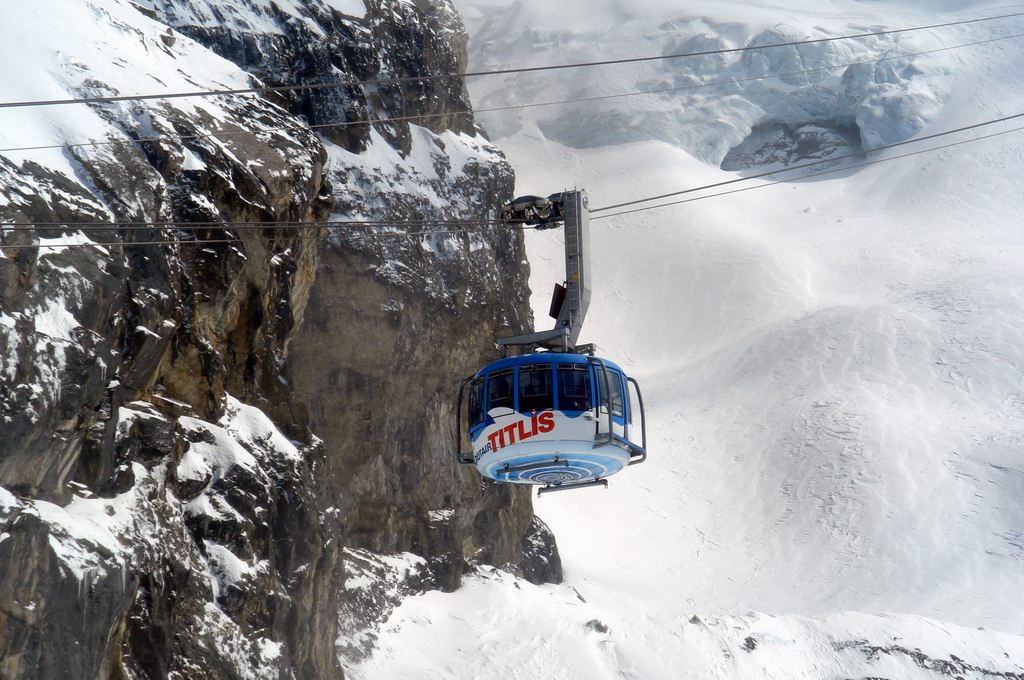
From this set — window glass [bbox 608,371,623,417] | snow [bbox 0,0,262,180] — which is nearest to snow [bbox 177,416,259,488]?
snow [bbox 0,0,262,180]

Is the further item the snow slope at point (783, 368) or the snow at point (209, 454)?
the snow slope at point (783, 368)

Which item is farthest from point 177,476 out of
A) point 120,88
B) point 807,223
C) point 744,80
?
point 744,80

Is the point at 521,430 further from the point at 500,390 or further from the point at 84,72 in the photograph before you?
the point at 84,72

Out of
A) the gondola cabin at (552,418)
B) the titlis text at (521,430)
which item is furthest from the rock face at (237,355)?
the titlis text at (521,430)

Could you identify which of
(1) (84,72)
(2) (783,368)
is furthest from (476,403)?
(2) (783,368)

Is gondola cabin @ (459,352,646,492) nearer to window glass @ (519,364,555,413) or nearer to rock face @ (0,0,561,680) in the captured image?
window glass @ (519,364,555,413)

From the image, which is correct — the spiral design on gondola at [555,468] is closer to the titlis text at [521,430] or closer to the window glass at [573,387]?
the titlis text at [521,430]

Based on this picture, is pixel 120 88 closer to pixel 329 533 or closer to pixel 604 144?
pixel 329 533
